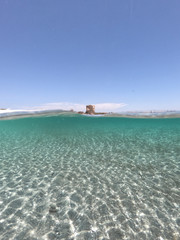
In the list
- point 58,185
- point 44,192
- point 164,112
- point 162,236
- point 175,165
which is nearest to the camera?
point 162,236

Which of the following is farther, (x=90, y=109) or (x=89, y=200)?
(x=90, y=109)

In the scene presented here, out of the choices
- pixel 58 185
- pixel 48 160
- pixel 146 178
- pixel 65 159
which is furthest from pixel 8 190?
pixel 146 178

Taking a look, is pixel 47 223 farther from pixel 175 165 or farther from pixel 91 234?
pixel 175 165

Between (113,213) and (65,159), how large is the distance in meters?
5.47

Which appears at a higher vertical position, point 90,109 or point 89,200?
point 90,109

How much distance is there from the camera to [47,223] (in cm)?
357

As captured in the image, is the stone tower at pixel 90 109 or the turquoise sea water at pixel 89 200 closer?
the turquoise sea water at pixel 89 200

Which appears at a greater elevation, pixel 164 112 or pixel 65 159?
pixel 164 112

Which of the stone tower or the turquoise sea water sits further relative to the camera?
the stone tower

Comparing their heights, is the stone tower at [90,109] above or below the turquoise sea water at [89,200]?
above

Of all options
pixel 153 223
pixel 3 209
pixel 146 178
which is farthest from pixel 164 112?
pixel 3 209

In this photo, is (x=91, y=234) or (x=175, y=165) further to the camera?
(x=175, y=165)

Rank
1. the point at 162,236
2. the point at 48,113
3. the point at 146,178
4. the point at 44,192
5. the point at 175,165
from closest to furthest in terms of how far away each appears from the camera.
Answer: the point at 162,236
the point at 44,192
the point at 146,178
the point at 175,165
the point at 48,113

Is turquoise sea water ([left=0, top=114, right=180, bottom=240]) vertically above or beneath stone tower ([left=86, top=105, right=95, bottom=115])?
beneath
